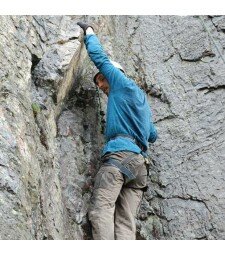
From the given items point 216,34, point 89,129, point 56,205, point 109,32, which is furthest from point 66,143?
point 216,34

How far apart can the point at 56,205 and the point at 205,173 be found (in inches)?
104

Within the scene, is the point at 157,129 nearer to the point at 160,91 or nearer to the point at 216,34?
the point at 160,91

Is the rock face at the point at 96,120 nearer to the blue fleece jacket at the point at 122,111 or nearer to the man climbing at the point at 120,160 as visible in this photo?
the man climbing at the point at 120,160

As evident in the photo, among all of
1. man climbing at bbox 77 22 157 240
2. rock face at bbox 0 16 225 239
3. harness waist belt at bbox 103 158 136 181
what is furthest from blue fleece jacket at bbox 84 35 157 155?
rock face at bbox 0 16 225 239

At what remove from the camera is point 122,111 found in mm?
7703

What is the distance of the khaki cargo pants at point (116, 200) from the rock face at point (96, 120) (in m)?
0.38

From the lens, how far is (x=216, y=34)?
9867 mm

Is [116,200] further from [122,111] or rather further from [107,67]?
[107,67]

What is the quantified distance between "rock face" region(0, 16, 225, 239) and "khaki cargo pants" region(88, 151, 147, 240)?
384 millimetres

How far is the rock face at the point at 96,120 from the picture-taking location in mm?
6469

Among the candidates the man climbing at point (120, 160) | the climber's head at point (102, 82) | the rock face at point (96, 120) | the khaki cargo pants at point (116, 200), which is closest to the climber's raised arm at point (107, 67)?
the man climbing at point (120, 160)

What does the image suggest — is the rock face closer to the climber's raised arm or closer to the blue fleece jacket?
the climber's raised arm

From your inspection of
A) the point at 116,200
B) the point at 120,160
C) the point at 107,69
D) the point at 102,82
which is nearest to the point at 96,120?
the point at 102,82

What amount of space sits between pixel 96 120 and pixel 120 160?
4.64 ft
